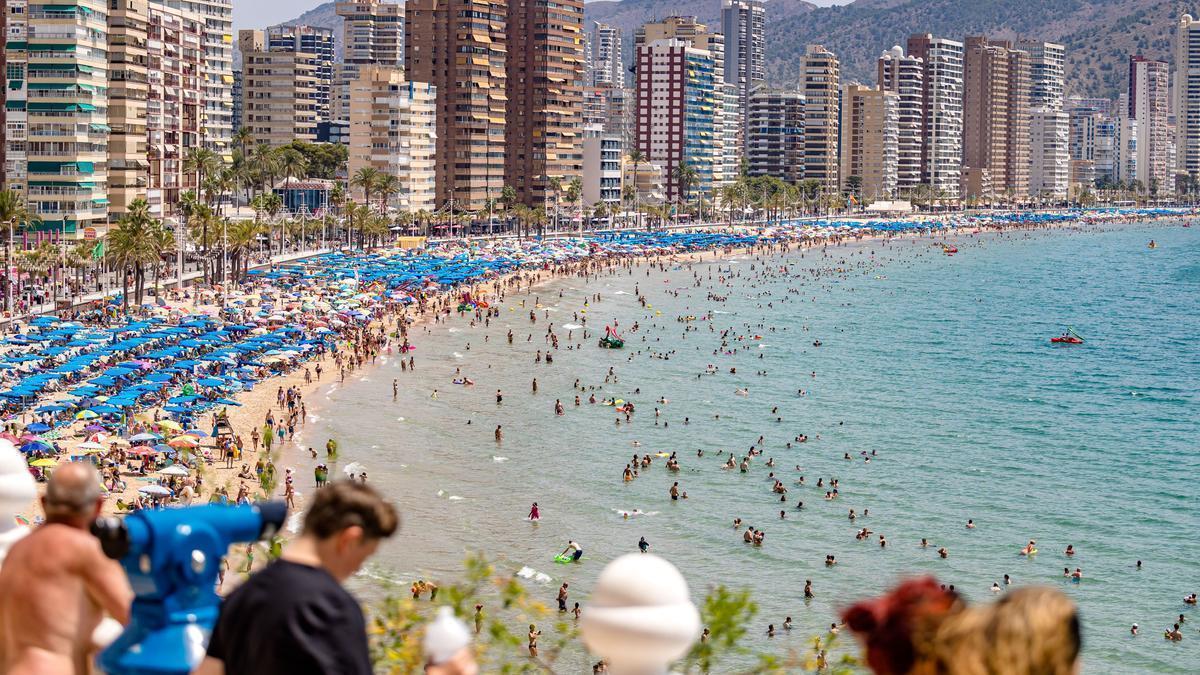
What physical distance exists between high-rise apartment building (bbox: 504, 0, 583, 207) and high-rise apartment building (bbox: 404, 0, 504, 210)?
5759 millimetres

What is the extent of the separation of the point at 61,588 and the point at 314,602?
4.94 ft

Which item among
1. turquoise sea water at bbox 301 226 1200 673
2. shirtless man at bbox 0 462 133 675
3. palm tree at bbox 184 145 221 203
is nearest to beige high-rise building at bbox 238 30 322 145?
palm tree at bbox 184 145 221 203

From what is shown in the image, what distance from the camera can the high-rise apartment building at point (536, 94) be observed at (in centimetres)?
17950

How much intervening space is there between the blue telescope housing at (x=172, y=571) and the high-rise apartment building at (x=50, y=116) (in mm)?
93897

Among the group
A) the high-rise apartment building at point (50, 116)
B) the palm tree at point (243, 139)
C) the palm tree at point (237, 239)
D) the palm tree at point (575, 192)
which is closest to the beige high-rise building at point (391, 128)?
the palm tree at point (243, 139)

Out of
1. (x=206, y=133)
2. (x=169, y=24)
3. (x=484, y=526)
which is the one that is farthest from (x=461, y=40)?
(x=484, y=526)

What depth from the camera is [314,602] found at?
4.83m

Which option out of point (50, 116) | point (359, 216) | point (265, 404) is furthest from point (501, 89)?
point (265, 404)

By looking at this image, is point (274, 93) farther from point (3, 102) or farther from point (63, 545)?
point (63, 545)

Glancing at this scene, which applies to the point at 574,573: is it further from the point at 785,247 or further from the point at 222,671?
the point at 785,247

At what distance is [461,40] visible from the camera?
563 feet

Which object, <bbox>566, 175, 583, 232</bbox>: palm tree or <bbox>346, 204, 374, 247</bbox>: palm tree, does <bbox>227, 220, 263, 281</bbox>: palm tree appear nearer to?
<bbox>346, 204, 374, 247</bbox>: palm tree

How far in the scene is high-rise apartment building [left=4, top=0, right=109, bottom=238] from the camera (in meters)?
96.1

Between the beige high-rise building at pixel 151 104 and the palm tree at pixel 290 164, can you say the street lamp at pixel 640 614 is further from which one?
the palm tree at pixel 290 164
